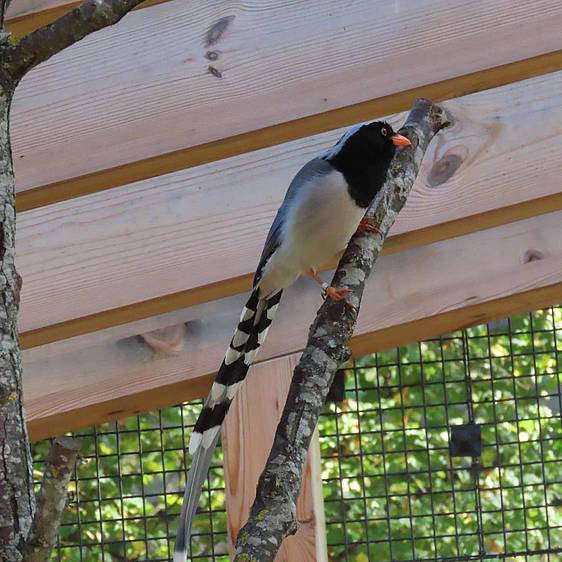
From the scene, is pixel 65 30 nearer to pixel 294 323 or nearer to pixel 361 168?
pixel 361 168

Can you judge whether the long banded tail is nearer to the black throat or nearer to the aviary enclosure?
the aviary enclosure

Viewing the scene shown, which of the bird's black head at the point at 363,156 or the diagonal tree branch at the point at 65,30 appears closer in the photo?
the diagonal tree branch at the point at 65,30

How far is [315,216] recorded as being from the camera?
8.39ft

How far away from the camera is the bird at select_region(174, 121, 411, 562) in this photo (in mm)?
2486

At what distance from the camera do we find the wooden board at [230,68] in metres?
2.40

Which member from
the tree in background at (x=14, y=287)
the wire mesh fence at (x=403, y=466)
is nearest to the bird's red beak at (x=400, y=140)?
the tree in background at (x=14, y=287)

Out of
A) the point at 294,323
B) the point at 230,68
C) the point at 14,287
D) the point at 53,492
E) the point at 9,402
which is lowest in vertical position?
the point at 53,492

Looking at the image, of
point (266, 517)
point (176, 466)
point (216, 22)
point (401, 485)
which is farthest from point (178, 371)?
point (401, 485)

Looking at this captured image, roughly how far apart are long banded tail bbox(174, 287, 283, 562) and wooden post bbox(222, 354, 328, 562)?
0.50 metres

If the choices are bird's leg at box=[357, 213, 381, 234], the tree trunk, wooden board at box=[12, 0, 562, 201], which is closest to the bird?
wooden board at box=[12, 0, 562, 201]

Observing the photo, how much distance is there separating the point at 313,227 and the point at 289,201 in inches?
3.9

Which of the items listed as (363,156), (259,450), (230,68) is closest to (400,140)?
(363,156)

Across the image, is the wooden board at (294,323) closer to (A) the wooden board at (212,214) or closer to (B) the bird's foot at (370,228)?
(A) the wooden board at (212,214)

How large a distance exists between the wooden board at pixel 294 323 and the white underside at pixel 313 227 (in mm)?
409
